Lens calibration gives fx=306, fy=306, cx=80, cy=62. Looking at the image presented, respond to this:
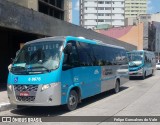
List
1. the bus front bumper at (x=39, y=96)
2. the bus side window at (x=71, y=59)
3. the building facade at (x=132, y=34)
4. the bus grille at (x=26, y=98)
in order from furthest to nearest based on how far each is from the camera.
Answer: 1. the building facade at (x=132, y=34)
2. the bus side window at (x=71, y=59)
3. the bus grille at (x=26, y=98)
4. the bus front bumper at (x=39, y=96)

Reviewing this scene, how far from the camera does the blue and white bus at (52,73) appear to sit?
9711 millimetres

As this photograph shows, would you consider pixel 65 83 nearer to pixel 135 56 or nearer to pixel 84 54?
pixel 84 54

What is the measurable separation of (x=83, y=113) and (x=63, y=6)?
3764cm

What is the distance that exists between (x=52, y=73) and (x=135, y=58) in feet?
59.6

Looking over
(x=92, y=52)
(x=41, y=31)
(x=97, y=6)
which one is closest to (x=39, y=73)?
(x=92, y=52)

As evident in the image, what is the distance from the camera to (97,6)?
137 metres

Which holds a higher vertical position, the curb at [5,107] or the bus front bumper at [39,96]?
the bus front bumper at [39,96]

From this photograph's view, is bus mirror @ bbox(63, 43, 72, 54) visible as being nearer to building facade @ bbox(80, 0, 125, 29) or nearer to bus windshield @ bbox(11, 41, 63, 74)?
bus windshield @ bbox(11, 41, 63, 74)

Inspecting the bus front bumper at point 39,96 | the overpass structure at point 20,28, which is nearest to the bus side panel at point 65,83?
the bus front bumper at point 39,96

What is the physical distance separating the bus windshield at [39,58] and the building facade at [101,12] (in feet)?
406

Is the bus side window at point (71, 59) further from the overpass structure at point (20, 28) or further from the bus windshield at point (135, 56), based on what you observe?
the bus windshield at point (135, 56)

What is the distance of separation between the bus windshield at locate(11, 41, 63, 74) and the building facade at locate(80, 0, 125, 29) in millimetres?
123597

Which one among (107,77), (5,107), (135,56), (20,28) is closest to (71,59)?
(5,107)

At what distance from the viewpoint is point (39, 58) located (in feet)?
33.9
